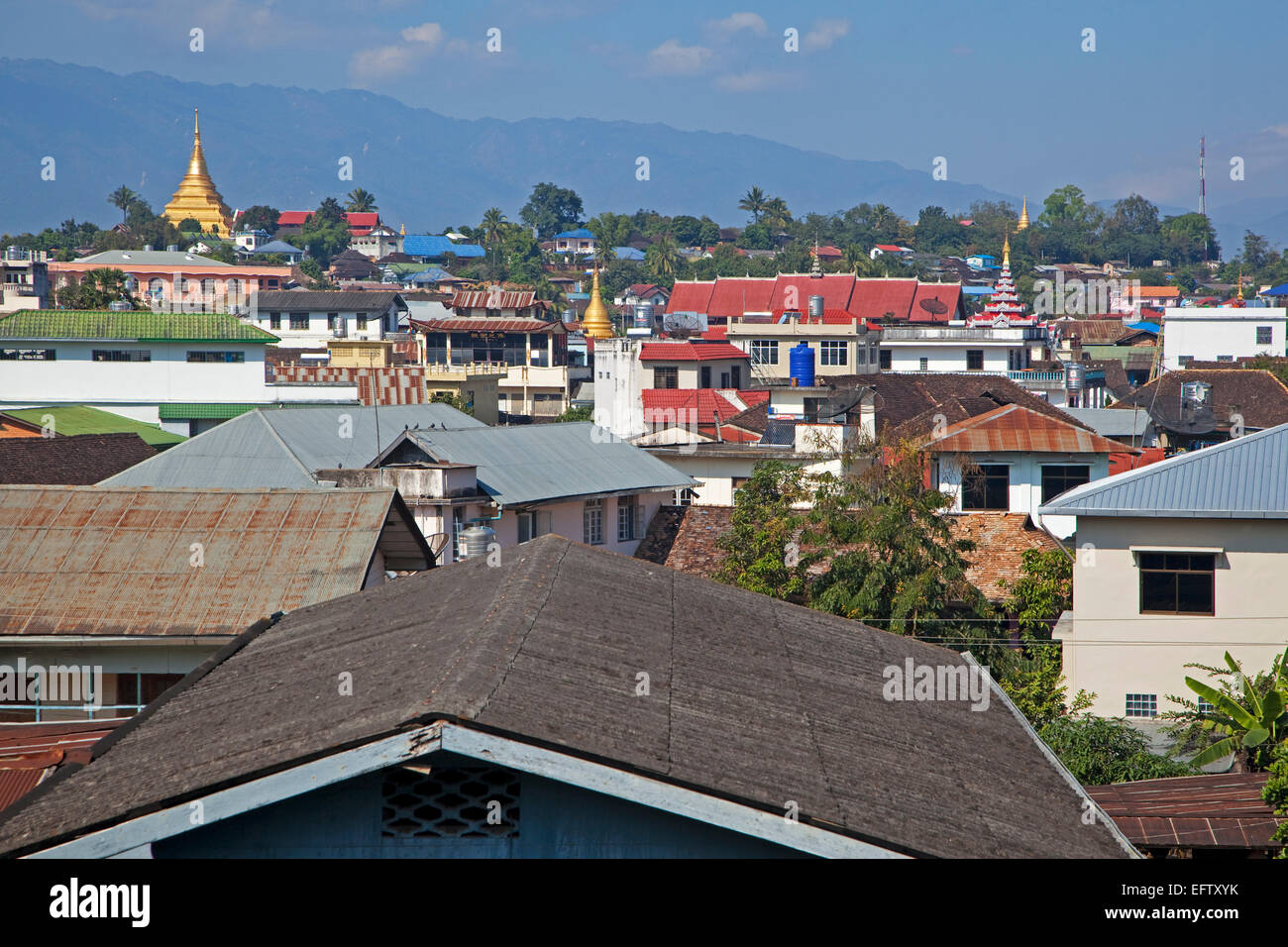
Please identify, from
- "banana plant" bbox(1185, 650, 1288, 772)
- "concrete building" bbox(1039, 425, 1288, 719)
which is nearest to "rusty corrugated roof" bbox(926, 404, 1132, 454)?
"concrete building" bbox(1039, 425, 1288, 719)

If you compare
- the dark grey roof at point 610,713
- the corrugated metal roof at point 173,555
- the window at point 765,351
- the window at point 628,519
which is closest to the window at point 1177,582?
the corrugated metal roof at point 173,555

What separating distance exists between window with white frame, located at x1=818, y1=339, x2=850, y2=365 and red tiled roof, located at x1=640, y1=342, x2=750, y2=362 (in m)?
9.29

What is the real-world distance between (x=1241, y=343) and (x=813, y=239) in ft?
324

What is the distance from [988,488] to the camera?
30.2 m

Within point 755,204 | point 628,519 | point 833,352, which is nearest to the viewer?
point 628,519

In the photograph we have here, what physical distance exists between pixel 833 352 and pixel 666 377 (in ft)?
45.2

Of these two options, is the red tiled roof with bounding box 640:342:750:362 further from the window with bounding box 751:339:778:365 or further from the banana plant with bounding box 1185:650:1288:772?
the banana plant with bounding box 1185:650:1288:772

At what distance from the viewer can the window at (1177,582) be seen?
21.5 metres

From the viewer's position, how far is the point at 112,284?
62406 mm

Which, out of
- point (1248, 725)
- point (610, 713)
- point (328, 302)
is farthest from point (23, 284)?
point (610, 713)

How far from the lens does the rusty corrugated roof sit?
3002 cm

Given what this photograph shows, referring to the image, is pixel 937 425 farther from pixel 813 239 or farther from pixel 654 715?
pixel 813 239

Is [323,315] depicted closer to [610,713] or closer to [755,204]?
[610,713]

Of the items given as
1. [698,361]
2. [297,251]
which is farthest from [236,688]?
[297,251]
